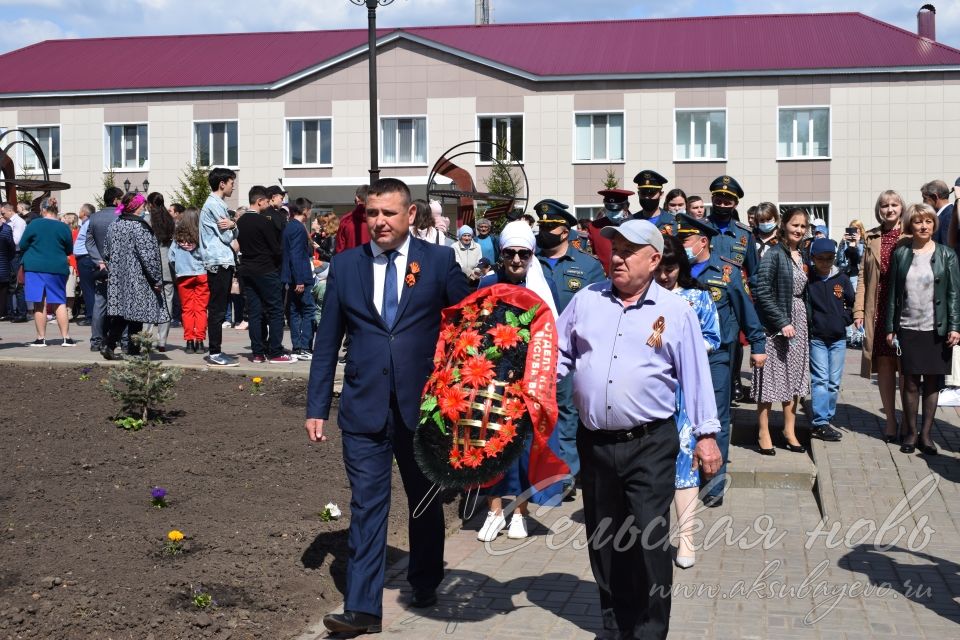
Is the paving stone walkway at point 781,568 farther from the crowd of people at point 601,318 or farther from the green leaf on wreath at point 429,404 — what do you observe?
the green leaf on wreath at point 429,404

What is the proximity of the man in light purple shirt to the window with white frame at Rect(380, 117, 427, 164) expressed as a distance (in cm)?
3595

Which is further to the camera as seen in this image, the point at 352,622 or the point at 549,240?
the point at 549,240

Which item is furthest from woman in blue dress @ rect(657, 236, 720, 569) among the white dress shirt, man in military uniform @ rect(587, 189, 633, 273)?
man in military uniform @ rect(587, 189, 633, 273)

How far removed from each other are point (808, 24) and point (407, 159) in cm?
1551

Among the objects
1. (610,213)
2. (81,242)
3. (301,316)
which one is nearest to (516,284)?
(610,213)

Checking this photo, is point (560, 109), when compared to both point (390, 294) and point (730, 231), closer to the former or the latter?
point (730, 231)

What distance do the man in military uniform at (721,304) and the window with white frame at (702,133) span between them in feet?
103

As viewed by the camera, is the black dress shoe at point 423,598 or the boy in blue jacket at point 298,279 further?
the boy in blue jacket at point 298,279

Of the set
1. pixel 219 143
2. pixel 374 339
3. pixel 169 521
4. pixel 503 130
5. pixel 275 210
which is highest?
pixel 503 130

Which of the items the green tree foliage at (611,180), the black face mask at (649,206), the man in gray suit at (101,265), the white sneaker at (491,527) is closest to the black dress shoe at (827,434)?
the black face mask at (649,206)

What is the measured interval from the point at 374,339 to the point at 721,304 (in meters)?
3.52

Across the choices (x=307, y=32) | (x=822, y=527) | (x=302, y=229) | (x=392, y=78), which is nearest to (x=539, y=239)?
(x=822, y=527)

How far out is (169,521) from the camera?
7004 mm

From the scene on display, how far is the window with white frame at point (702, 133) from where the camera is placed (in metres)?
39.0
